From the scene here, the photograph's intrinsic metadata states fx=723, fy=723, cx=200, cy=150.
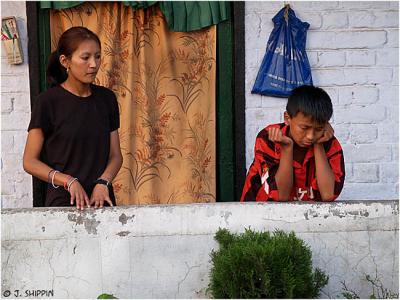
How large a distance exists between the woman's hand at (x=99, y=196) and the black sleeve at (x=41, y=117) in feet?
1.39

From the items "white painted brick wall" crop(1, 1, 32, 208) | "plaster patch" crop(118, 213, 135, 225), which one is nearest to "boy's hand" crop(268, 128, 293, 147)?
"plaster patch" crop(118, 213, 135, 225)

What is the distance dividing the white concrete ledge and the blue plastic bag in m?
1.88

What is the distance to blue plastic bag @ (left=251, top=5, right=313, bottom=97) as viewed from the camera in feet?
16.3

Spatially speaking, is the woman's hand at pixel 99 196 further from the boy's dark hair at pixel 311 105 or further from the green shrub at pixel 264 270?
the boy's dark hair at pixel 311 105

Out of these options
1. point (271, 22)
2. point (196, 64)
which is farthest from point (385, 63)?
point (196, 64)

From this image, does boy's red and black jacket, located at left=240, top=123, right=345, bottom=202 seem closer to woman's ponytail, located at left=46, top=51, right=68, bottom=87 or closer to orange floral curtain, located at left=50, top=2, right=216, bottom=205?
woman's ponytail, located at left=46, top=51, right=68, bottom=87

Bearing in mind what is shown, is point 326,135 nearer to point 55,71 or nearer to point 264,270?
point 264,270

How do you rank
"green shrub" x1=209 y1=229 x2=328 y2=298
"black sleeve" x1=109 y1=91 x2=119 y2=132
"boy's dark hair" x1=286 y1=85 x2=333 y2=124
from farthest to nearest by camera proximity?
"black sleeve" x1=109 y1=91 x2=119 y2=132
"boy's dark hair" x1=286 y1=85 x2=333 y2=124
"green shrub" x1=209 y1=229 x2=328 y2=298

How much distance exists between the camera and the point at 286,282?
2.78 m

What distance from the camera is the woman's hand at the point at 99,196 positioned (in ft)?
10.8

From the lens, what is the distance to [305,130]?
3482mm

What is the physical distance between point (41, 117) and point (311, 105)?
133cm

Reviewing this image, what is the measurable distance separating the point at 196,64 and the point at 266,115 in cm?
61

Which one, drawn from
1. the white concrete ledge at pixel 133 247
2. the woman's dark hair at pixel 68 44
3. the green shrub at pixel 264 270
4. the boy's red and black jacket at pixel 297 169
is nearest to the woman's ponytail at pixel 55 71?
the woman's dark hair at pixel 68 44
